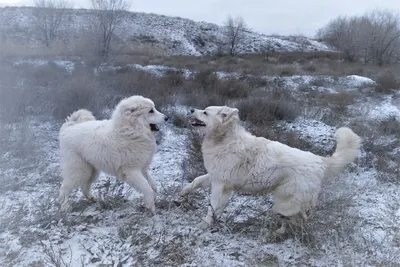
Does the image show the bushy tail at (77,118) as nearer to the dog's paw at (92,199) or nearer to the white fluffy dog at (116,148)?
the white fluffy dog at (116,148)

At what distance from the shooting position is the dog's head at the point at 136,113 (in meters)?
4.38

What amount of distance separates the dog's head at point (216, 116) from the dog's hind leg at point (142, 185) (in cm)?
93

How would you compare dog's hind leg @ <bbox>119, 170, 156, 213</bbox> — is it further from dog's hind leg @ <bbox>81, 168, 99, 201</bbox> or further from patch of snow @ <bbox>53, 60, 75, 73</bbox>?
patch of snow @ <bbox>53, 60, 75, 73</bbox>

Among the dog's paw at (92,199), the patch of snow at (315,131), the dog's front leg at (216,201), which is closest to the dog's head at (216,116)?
the dog's front leg at (216,201)

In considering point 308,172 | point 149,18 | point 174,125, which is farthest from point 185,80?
point 149,18

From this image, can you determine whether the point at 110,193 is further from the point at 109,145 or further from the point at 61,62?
the point at 61,62

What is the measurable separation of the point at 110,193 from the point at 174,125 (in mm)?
3652

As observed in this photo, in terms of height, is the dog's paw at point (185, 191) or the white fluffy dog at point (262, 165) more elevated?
the white fluffy dog at point (262, 165)

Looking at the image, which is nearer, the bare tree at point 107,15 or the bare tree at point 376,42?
the bare tree at point 107,15

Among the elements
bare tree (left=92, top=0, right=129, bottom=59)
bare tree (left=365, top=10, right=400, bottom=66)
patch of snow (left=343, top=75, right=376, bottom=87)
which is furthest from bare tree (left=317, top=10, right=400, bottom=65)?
bare tree (left=92, top=0, right=129, bottom=59)

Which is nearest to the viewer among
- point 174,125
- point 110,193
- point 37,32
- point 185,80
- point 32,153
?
point 110,193

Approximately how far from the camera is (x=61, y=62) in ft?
54.0

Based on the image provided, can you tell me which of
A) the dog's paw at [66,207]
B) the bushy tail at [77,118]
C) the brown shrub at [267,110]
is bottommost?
the dog's paw at [66,207]

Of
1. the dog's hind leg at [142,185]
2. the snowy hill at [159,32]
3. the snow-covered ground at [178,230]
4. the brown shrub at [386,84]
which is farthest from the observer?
the snowy hill at [159,32]
